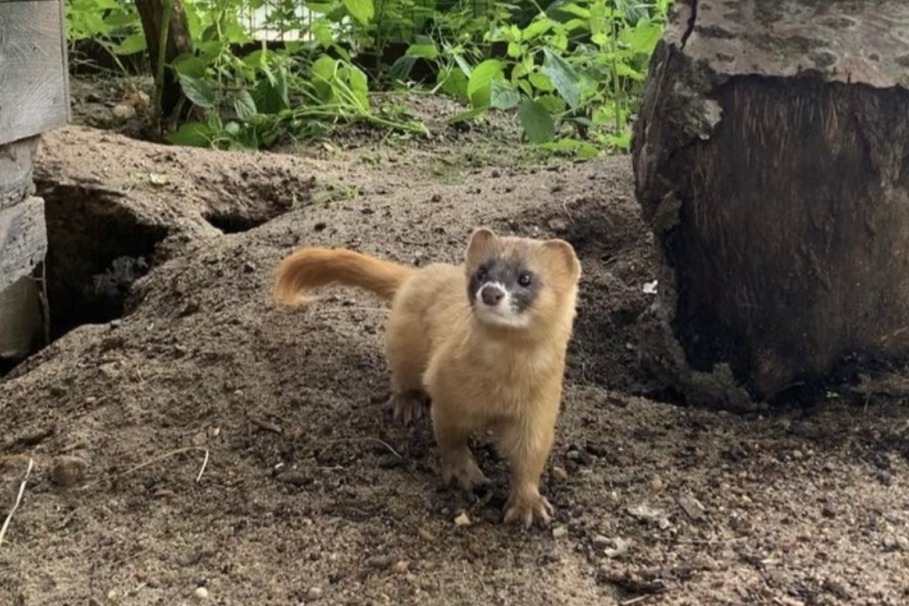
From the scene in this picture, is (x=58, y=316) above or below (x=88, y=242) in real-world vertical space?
below

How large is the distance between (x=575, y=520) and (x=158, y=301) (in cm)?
169

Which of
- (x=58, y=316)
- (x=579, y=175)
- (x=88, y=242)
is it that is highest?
(x=579, y=175)

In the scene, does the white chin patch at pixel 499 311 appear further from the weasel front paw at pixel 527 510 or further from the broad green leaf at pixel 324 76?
the broad green leaf at pixel 324 76

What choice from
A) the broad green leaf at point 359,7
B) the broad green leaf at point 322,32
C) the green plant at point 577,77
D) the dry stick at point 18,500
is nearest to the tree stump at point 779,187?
the dry stick at point 18,500

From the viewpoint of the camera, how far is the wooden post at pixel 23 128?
135 inches

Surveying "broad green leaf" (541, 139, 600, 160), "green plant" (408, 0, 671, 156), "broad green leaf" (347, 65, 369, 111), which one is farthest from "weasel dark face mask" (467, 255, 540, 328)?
"broad green leaf" (347, 65, 369, 111)

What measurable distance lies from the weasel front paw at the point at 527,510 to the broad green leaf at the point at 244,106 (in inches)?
125

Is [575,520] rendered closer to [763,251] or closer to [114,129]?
[763,251]

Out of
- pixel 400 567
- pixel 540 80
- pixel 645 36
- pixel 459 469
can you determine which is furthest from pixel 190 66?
pixel 400 567

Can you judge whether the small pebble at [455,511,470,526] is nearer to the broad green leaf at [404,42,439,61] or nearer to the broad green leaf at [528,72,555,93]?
the broad green leaf at [528,72,555,93]

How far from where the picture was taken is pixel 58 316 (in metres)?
4.31

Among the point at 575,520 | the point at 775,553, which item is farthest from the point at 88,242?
the point at 775,553

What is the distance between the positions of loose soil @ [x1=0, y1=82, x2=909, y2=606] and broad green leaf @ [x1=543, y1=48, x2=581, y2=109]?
73 centimetres

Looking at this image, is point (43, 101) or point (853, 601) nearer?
point (853, 601)
